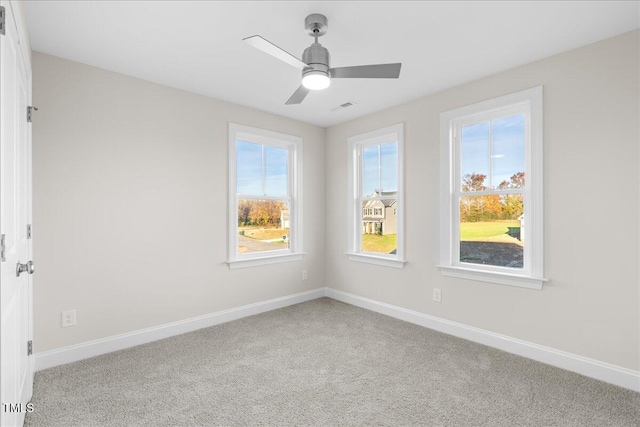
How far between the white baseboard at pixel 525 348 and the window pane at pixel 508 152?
1372 millimetres

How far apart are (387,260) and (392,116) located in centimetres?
168

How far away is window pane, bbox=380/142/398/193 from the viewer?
393 centimetres

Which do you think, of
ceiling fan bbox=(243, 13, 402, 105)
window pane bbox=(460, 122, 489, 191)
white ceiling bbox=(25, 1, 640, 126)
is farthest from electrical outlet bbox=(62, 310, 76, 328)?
window pane bbox=(460, 122, 489, 191)

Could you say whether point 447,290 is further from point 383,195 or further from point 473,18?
point 473,18

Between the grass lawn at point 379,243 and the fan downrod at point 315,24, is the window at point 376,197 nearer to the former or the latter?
the grass lawn at point 379,243

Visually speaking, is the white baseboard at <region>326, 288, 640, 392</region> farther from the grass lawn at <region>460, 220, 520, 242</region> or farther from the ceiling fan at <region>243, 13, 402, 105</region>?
the ceiling fan at <region>243, 13, 402, 105</region>

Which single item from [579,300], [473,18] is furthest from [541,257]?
[473,18]

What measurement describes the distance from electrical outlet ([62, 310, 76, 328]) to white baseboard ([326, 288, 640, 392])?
9.72 feet

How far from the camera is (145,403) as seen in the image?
2.11 metres

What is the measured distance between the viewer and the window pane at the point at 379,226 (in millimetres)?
3973

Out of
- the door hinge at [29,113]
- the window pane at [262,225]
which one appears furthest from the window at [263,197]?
the door hinge at [29,113]

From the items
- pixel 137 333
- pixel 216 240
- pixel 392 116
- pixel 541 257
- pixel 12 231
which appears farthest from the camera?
pixel 392 116

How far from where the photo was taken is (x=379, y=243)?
4152mm

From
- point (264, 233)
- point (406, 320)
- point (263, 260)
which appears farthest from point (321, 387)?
point (264, 233)
